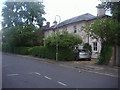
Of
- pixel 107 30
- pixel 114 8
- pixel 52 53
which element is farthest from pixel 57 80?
pixel 52 53

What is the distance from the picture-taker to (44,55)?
26500 mm

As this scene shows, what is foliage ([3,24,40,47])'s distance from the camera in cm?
3922

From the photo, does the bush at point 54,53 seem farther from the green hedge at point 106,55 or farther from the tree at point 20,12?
the tree at point 20,12

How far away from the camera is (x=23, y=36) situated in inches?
1534

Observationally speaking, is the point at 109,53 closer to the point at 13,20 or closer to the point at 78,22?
the point at 78,22

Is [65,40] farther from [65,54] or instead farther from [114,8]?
[114,8]

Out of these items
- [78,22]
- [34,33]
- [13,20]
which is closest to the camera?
[78,22]

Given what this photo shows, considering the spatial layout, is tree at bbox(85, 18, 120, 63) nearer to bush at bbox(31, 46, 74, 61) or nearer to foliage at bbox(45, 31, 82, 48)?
foliage at bbox(45, 31, 82, 48)

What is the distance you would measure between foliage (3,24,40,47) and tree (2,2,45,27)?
18.4 feet

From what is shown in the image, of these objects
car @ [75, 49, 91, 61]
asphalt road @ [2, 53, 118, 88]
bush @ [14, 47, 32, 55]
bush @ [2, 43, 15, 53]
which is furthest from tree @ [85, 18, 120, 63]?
bush @ [2, 43, 15, 53]

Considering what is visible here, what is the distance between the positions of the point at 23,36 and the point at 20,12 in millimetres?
9763

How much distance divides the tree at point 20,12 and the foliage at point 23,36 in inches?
221

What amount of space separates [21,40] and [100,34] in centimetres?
2753

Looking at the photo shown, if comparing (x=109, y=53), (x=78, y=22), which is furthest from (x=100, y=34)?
(x=78, y=22)
